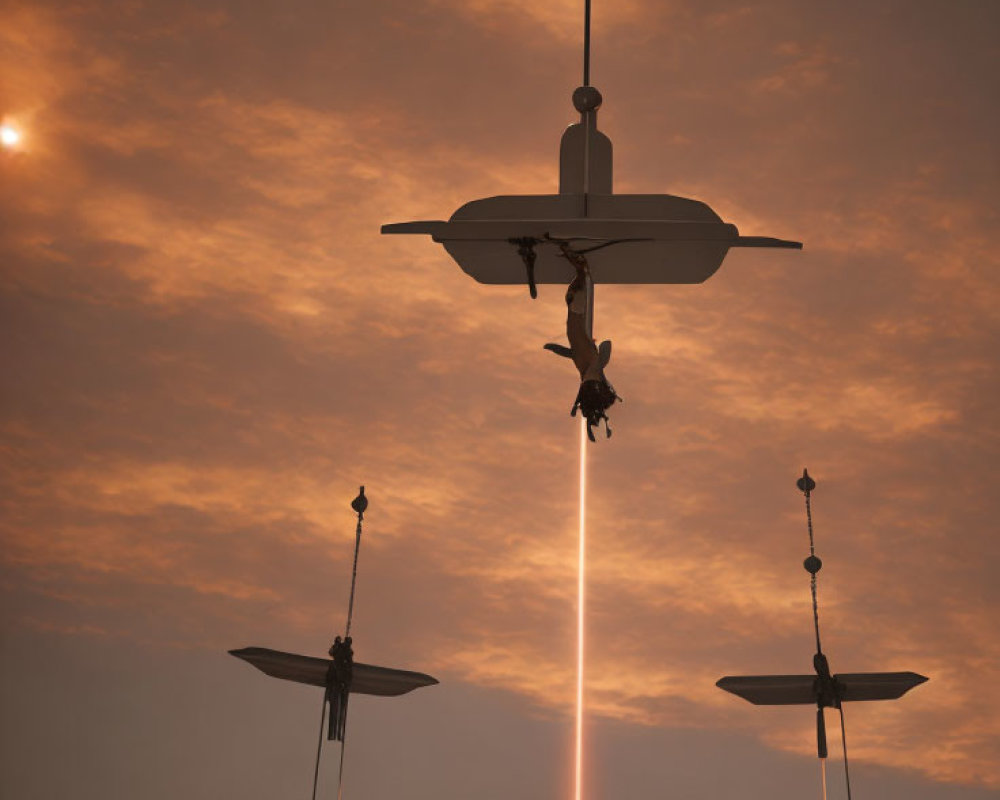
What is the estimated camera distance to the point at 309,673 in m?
18.2

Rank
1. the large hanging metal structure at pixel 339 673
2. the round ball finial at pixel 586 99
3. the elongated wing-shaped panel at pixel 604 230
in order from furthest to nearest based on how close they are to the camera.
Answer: the large hanging metal structure at pixel 339 673 → the round ball finial at pixel 586 99 → the elongated wing-shaped panel at pixel 604 230

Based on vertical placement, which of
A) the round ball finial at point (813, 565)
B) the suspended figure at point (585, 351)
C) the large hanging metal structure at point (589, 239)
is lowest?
the suspended figure at point (585, 351)

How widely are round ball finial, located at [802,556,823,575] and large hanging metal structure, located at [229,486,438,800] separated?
4872 millimetres

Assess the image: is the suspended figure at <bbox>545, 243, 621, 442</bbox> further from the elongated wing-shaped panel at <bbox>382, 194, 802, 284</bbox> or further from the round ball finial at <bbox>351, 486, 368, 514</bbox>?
the round ball finial at <bbox>351, 486, 368, 514</bbox>

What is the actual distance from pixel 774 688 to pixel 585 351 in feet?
31.6

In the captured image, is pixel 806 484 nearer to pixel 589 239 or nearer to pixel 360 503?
pixel 360 503

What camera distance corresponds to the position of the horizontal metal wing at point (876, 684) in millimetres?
17891

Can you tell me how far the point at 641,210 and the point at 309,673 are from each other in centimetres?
1041

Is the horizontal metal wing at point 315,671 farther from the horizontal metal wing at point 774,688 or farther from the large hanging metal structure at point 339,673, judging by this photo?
the horizontal metal wing at point 774,688

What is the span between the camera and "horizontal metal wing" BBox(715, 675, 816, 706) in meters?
17.9

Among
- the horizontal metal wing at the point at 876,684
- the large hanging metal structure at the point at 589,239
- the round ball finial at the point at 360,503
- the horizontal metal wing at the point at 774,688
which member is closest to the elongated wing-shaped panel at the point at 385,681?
the round ball finial at the point at 360,503

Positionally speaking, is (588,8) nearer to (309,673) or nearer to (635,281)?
(635,281)

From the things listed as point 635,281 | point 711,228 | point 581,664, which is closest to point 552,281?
point 635,281

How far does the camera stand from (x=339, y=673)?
1784cm
